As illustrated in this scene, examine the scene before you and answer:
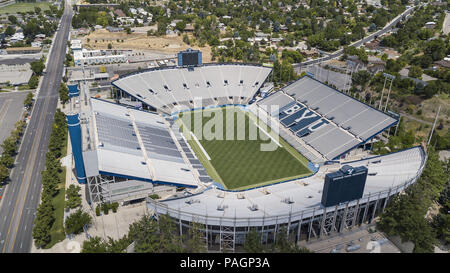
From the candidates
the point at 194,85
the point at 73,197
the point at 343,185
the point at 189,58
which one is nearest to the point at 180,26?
the point at 189,58

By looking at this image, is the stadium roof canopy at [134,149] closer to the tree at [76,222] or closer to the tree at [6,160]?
the tree at [76,222]

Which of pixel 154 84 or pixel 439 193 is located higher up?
pixel 154 84

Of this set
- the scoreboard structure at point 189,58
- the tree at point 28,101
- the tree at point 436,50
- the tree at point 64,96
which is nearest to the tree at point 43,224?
the tree at point 64,96

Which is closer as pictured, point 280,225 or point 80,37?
point 280,225

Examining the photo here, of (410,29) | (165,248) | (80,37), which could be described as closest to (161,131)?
(165,248)

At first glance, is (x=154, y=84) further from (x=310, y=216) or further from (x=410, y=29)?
(x=410, y=29)

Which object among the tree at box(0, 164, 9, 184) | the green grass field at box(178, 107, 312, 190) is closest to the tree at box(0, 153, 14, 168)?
the tree at box(0, 164, 9, 184)

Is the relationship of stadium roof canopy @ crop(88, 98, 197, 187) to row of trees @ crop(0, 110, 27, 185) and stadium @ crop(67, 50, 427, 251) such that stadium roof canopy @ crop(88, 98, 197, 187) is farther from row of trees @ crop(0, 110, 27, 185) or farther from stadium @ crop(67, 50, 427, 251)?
row of trees @ crop(0, 110, 27, 185)
